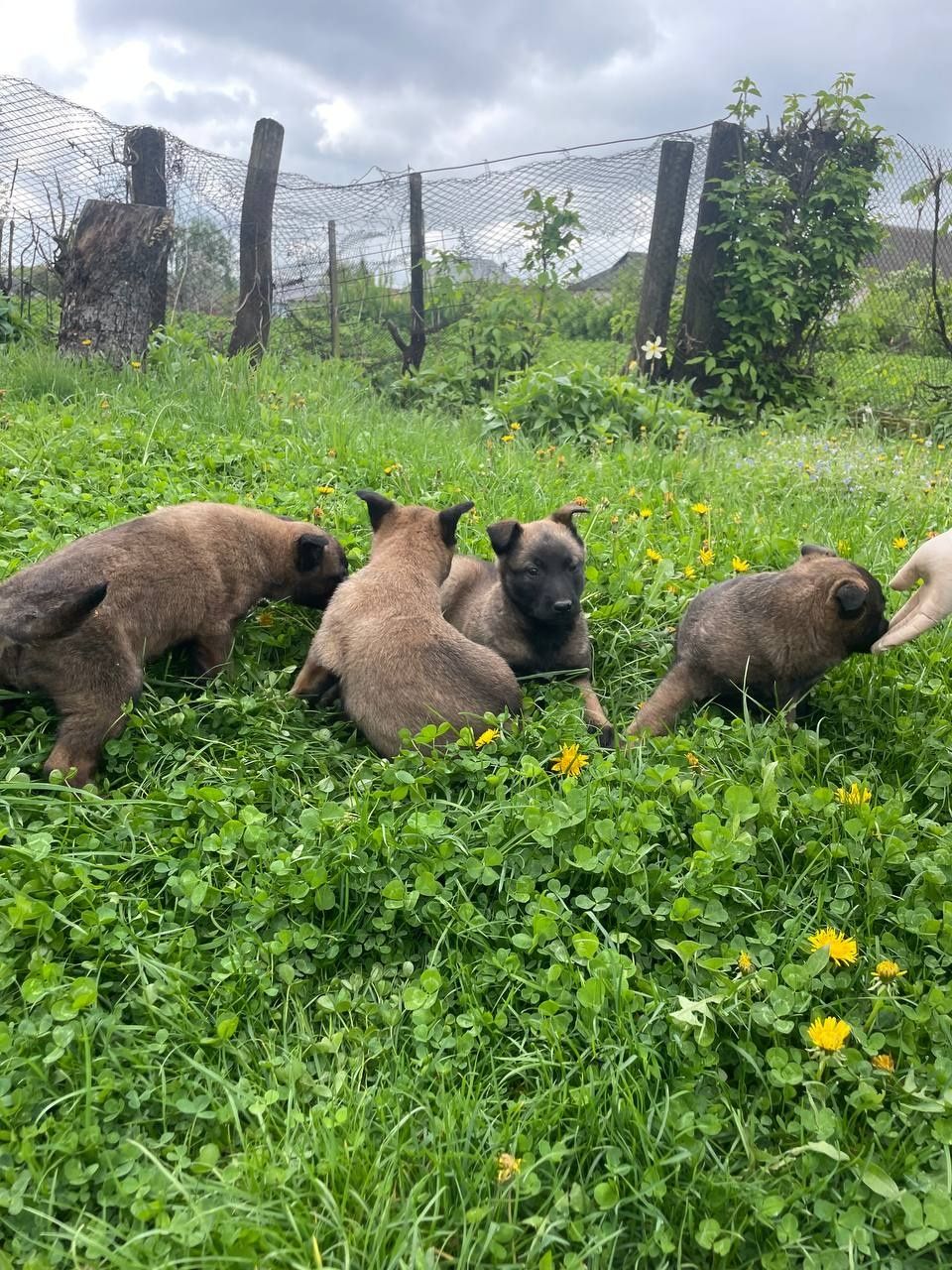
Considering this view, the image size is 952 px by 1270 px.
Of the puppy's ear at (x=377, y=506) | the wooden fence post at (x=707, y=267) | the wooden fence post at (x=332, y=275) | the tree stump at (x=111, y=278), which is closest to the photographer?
the puppy's ear at (x=377, y=506)

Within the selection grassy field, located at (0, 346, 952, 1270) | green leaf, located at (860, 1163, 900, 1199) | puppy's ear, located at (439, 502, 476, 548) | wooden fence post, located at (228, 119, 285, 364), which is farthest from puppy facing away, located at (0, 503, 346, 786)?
wooden fence post, located at (228, 119, 285, 364)

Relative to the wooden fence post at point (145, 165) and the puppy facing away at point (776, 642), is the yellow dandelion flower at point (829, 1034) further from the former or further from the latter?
the wooden fence post at point (145, 165)

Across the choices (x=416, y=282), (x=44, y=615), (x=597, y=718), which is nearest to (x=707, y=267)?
(x=416, y=282)

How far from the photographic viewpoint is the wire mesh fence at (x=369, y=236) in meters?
9.56

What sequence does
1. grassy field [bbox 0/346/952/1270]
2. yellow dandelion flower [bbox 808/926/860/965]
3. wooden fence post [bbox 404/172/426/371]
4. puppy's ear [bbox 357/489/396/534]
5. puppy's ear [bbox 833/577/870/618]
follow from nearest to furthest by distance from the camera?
grassy field [bbox 0/346/952/1270]
yellow dandelion flower [bbox 808/926/860/965]
puppy's ear [bbox 833/577/870/618]
puppy's ear [bbox 357/489/396/534]
wooden fence post [bbox 404/172/426/371]

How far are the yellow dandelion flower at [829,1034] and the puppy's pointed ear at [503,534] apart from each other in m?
2.57

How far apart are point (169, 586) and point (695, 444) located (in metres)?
5.11

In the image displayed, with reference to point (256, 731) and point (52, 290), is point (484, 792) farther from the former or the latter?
point (52, 290)

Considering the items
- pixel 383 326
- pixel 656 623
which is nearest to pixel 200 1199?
pixel 656 623

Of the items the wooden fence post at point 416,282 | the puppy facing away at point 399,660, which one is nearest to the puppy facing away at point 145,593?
the puppy facing away at point 399,660

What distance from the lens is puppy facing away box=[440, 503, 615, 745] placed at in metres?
4.09

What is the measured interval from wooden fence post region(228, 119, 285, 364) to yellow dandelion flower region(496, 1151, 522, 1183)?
8658 millimetres

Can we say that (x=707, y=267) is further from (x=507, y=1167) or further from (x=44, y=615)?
(x=507, y=1167)

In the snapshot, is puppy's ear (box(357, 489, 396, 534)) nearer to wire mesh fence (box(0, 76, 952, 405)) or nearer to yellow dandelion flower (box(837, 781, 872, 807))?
yellow dandelion flower (box(837, 781, 872, 807))
